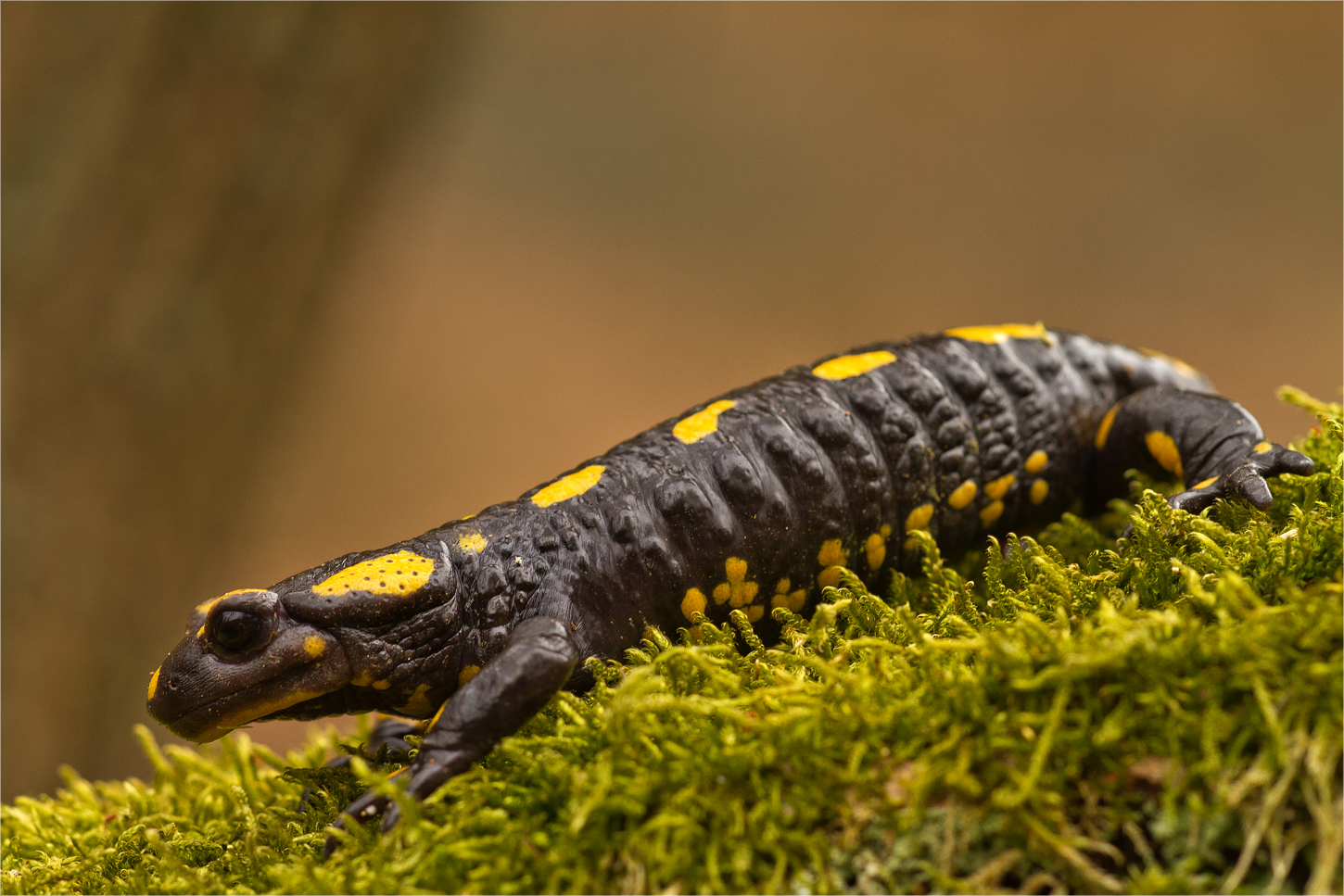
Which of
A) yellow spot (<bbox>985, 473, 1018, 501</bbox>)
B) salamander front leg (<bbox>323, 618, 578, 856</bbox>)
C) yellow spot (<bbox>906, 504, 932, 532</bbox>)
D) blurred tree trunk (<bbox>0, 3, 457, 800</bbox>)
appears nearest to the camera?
salamander front leg (<bbox>323, 618, 578, 856</bbox>)

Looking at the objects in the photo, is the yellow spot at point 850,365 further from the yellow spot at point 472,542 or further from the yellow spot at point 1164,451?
the yellow spot at point 472,542

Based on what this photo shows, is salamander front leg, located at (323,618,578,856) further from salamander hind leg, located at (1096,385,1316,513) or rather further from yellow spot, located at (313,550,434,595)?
salamander hind leg, located at (1096,385,1316,513)

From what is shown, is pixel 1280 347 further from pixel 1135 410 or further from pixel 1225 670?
pixel 1225 670

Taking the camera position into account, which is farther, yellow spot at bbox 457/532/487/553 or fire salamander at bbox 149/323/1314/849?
yellow spot at bbox 457/532/487/553

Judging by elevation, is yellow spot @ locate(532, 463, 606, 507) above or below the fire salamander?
above

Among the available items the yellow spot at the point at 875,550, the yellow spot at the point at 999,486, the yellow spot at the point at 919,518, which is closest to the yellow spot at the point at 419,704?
the yellow spot at the point at 875,550

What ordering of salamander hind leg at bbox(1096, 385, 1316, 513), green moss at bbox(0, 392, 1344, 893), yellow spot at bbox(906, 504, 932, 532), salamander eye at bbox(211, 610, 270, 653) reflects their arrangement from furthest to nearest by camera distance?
yellow spot at bbox(906, 504, 932, 532) < salamander hind leg at bbox(1096, 385, 1316, 513) < salamander eye at bbox(211, 610, 270, 653) < green moss at bbox(0, 392, 1344, 893)

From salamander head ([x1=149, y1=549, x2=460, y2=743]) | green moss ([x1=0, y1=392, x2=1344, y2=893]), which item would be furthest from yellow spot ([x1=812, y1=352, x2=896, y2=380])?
salamander head ([x1=149, y1=549, x2=460, y2=743])
